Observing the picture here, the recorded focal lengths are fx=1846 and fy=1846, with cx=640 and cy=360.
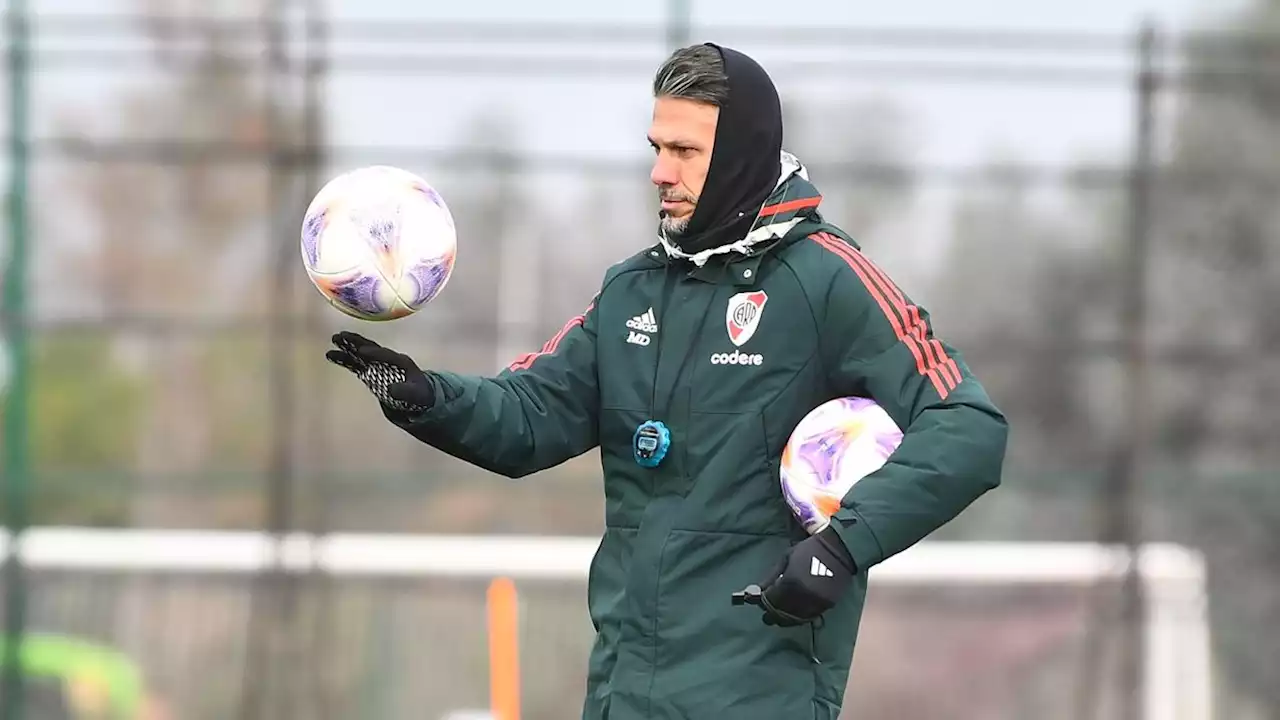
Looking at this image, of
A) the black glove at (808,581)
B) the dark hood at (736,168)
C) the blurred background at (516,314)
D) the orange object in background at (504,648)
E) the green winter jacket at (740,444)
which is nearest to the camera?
the black glove at (808,581)

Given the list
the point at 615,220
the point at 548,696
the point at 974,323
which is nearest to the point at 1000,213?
the point at 974,323

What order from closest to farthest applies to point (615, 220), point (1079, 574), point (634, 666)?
1. point (634, 666)
2. point (1079, 574)
3. point (615, 220)

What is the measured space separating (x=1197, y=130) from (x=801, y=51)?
2.31 m

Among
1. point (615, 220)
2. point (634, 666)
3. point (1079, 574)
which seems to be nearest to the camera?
point (634, 666)

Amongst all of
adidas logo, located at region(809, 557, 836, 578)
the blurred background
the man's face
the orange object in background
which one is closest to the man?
the man's face

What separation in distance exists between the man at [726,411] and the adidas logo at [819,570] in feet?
0.41

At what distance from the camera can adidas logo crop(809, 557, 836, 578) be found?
3.02 m

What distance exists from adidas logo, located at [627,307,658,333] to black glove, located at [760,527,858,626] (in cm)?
56

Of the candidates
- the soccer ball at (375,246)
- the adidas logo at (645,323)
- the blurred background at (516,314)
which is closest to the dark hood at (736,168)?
the adidas logo at (645,323)

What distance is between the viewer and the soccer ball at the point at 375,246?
339 centimetres

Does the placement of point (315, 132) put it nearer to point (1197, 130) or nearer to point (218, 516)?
point (218, 516)

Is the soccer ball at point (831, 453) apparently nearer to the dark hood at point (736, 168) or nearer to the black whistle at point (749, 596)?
the black whistle at point (749, 596)

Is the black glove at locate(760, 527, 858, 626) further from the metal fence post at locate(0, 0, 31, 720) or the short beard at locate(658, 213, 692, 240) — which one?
the metal fence post at locate(0, 0, 31, 720)

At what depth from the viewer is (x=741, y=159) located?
3367 millimetres
